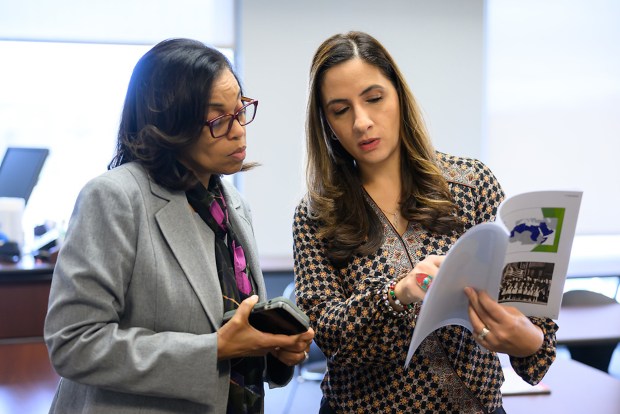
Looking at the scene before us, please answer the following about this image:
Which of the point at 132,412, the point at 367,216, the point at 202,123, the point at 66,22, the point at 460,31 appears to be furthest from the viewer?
the point at 460,31

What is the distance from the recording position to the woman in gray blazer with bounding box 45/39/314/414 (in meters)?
1.26

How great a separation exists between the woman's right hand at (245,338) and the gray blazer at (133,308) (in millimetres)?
26

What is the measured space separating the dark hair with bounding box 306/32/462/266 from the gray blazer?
1.02 feet

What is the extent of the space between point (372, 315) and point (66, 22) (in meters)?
4.38

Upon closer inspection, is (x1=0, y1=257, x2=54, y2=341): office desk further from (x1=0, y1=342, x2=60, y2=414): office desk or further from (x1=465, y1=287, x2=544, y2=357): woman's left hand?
(x1=465, y1=287, x2=544, y2=357): woman's left hand

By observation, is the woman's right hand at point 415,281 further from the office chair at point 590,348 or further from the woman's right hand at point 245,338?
the office chair at point 590,348

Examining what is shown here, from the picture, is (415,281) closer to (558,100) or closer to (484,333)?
(484,333)

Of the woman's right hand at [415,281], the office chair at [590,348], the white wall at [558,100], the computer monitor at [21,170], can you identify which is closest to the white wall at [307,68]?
the white wall at [558,100]

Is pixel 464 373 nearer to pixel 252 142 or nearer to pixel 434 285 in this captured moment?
pixel 434 285

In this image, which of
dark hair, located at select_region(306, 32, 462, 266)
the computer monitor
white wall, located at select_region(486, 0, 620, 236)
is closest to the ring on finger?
dark hair, located at select_region(306, 32, 462, 266)

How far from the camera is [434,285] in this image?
1203 mm

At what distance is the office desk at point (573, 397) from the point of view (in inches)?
81.8

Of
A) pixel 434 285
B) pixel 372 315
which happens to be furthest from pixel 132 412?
pixel 434 285

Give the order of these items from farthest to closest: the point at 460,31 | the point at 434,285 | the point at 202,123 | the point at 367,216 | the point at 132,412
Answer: the point at 460,31 → the point at 367,216 → the point at 202,123 → the point at 132,412 → the point at 434,285
